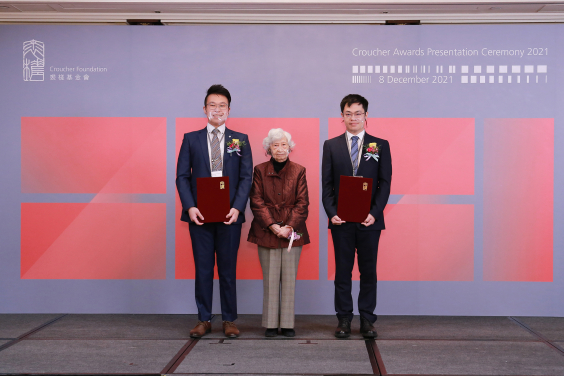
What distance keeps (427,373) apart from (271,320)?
3.81ft

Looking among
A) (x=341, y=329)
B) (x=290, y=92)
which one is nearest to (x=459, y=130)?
(x=290, y=92)

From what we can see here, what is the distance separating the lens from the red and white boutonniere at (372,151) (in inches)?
134

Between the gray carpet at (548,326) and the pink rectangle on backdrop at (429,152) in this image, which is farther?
the pink rectangle on backdrop at (429,152)

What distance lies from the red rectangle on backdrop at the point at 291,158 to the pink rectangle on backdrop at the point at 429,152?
27cm

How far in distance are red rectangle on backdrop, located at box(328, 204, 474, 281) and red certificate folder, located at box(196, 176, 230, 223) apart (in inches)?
48.3

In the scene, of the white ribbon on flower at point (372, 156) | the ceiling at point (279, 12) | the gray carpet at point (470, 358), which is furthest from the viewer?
the ceiling at point (279, 12)

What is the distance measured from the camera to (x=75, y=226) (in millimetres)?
4180

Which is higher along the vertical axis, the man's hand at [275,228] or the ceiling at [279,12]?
the ceiling at [279,12]

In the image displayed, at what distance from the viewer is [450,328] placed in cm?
369

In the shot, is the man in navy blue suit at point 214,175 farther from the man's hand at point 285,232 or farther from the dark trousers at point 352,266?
the dark trousers at point 352,266

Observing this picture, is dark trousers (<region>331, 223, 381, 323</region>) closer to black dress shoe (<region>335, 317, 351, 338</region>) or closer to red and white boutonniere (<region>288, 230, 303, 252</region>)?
black dress shoe (<region>335, 317, 351, 338</region>)

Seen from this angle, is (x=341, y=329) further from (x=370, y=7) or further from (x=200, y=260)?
(x=370, y=7)

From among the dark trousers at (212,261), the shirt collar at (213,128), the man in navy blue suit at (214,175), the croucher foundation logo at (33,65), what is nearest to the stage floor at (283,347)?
the dark trousers at (212,261)

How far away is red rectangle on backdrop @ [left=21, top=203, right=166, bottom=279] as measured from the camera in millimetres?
4180
